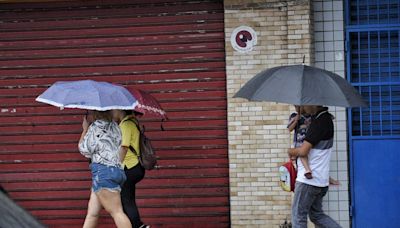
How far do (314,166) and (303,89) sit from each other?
30.6 inches

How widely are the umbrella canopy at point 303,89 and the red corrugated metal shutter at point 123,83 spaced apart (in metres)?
2.06

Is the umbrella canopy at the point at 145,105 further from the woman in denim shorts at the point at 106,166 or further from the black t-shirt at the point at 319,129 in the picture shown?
the black t-shirt at the point at 319,129

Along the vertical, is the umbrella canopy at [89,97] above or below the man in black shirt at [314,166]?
above

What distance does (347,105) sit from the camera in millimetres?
6367

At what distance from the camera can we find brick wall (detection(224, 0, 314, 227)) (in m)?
8.62

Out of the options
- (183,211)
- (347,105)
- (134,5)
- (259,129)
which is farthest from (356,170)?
(134,5)

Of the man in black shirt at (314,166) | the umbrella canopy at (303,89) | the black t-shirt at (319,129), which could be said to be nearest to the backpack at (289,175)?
the man in black shirt at (314,166)

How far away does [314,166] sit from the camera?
22.6 ft

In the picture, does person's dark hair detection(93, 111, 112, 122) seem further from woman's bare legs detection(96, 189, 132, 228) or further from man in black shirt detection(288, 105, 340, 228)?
man in black shirt detection(288, 105, 340, 228)

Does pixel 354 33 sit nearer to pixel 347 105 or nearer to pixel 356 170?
pixel 356 170

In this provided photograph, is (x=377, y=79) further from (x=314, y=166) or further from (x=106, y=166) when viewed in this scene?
(x=106, y=166)

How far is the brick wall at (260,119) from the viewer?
8617mm

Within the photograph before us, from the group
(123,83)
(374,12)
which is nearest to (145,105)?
(123,83)

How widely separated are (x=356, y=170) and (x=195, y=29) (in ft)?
7.88
